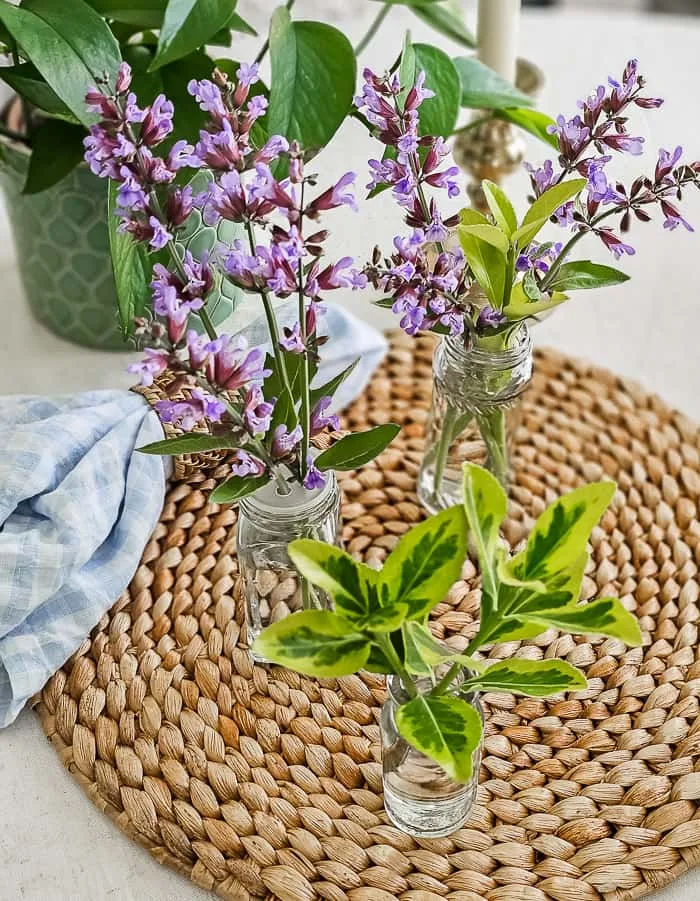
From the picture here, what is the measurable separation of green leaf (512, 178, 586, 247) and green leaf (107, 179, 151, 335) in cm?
17

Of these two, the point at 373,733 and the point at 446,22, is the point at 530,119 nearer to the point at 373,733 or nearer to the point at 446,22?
the point at 446,22

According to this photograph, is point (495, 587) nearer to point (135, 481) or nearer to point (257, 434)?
point (257, 434)

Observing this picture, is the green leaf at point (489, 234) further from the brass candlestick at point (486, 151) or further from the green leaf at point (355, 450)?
the brass candlestick at point (486, 151)

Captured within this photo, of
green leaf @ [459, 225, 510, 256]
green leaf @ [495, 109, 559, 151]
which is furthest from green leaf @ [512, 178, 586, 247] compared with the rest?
green leaf @ [495, 109, 559, 151]

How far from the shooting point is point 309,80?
58cm

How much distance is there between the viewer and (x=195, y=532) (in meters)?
0.68

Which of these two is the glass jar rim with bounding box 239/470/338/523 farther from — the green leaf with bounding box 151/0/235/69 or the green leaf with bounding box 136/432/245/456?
the green leaf with bounding box 151/0/235/69

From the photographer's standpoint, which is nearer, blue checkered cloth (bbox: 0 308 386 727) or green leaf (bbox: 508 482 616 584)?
green leaf (bbox: 508 482 616 584)

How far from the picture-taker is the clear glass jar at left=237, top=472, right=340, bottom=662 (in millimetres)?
545

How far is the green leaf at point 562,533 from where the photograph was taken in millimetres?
452

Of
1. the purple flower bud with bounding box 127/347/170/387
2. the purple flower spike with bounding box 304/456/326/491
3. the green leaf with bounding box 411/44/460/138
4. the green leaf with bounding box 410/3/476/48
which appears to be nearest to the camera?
the purple flower bud with bounding box 127/347/170/387

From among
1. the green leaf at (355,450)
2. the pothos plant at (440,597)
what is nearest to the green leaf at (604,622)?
the pothos plant at (440,597)

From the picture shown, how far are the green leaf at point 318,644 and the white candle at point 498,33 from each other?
0.41m

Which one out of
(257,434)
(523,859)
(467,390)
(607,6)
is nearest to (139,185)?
(257,434)
